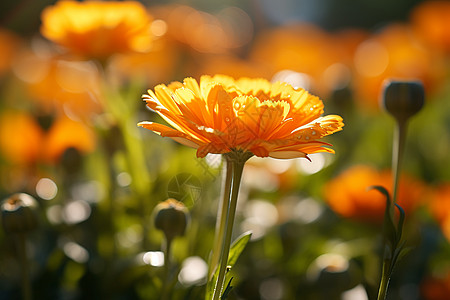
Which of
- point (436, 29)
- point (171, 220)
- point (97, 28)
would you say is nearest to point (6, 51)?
point (97, 28)

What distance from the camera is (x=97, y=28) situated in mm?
788

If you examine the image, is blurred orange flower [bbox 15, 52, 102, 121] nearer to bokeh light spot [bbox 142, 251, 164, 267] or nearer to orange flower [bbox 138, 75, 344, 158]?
bokeh light spot [bbox 142, 251, 164, 267]

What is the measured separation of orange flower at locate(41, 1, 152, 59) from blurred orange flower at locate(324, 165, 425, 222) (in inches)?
15.5

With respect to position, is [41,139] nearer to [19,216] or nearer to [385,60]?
[19,216]

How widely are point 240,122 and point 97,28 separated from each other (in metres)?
0.44

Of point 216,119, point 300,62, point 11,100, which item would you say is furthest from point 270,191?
point 11,100

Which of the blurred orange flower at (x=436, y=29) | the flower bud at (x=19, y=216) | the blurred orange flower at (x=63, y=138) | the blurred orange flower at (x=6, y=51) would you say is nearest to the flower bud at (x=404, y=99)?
the flower bud at (x=19, y=216)

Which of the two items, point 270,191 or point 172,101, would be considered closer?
point 172,101

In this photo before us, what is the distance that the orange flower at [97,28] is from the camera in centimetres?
79

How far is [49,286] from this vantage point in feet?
2.39

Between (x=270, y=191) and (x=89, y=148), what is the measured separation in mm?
359

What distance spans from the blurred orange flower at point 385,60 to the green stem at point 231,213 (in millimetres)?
894

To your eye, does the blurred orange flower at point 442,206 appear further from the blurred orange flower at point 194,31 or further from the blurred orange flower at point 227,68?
the blurred orange flower at point 194,31

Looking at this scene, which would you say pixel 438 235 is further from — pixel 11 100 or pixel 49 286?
pixel 11 100
